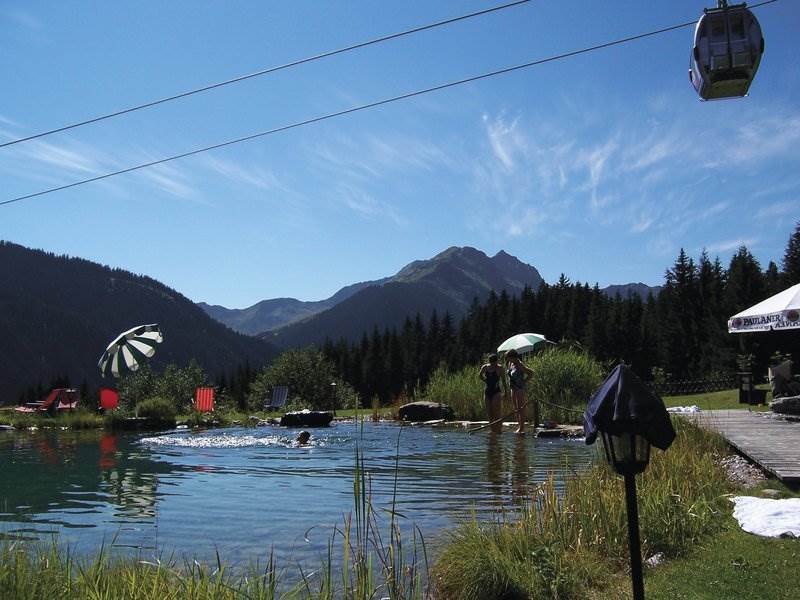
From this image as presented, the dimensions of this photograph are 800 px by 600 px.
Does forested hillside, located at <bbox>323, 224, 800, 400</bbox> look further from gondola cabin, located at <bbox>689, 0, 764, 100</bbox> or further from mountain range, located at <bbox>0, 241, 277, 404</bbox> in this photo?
mountain range, located at <bbox>0, 241, 277, 404</bbox>

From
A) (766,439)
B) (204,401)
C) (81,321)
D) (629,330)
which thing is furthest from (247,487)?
(81,321)

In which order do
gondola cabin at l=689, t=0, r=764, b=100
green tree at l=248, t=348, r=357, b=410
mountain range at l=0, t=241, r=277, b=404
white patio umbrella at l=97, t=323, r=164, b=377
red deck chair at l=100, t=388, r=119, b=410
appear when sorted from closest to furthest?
gondola cabin at l=689, t=0, r=764, b=100 → white patio umbrella at l=97, t=323, r=164, b=377 → red deck chair at l=100, t=388, r=119, b=410 → green tree at l=248, t=348, r=357, b=410 → mountain range at l=0, t=241, r=277, b=404

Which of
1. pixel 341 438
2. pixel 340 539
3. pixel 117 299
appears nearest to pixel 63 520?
pixel 340 539

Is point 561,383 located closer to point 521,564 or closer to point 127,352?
point 521,564

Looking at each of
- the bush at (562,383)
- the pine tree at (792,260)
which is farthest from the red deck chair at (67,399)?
the pine tree at (792,260)

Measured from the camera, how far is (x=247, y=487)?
9.04 metres

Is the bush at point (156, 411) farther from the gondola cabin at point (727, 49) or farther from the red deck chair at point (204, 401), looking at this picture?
the gondola cabin at point (727, 49)

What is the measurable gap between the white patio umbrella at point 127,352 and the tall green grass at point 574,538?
18.9 meters

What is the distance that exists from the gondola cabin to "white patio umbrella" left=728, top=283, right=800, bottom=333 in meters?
7.37

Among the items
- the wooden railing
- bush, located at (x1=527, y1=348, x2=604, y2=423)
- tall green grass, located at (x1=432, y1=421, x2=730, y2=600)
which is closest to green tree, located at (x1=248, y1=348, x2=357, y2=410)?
the wooden railing

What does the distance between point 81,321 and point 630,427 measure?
456 feet

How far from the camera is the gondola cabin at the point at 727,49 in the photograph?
6277 millimetres

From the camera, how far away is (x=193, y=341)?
144 m

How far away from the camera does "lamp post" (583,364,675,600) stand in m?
3.50
